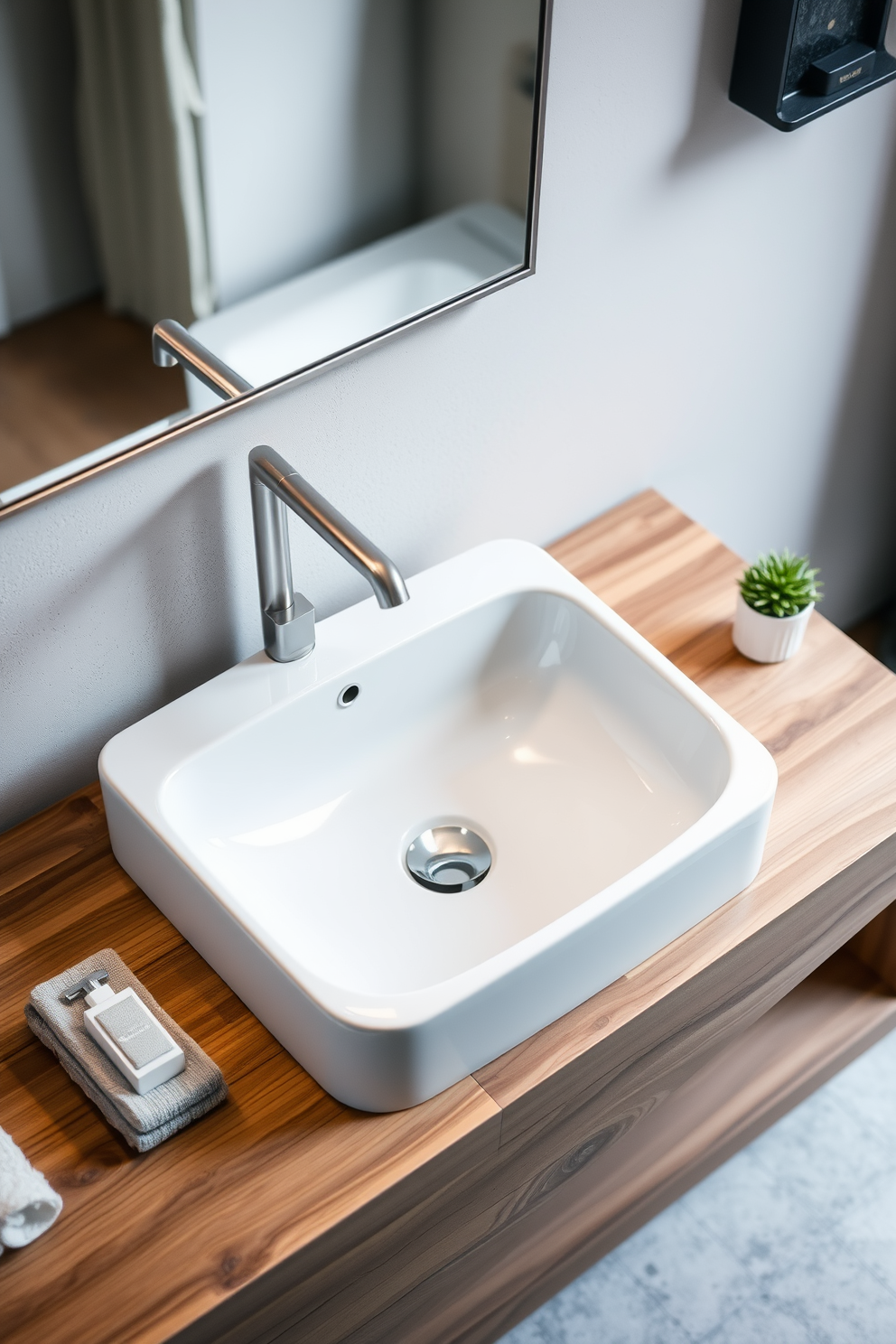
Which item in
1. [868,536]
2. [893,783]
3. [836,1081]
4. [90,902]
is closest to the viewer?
[90,902]

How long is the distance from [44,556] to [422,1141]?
1.92 ft

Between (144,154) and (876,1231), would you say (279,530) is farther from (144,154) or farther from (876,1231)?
(876,1231)

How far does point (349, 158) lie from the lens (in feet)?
4.12

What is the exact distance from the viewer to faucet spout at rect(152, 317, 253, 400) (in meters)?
1.20

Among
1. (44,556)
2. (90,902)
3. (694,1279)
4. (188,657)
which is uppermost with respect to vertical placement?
(44,556)

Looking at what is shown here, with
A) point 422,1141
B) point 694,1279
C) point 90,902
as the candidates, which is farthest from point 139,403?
point 694,1279

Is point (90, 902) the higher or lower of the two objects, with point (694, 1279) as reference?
higher

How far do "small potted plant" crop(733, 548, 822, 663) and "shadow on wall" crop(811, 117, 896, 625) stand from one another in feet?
1.88

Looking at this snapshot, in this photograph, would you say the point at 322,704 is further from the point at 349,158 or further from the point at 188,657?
the point at 349,158

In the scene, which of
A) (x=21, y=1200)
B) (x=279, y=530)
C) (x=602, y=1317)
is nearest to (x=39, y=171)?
(x=279, y=530)

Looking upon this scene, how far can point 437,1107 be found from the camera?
1163 mm

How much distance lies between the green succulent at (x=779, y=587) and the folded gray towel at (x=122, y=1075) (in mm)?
734

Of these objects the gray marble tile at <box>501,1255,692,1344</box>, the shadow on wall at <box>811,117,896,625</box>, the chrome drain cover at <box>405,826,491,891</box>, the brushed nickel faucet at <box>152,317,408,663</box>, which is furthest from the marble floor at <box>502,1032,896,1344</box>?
the brushed nickel faucet at <box>152,317,408,663</box>

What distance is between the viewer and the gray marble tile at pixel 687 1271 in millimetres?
1782
